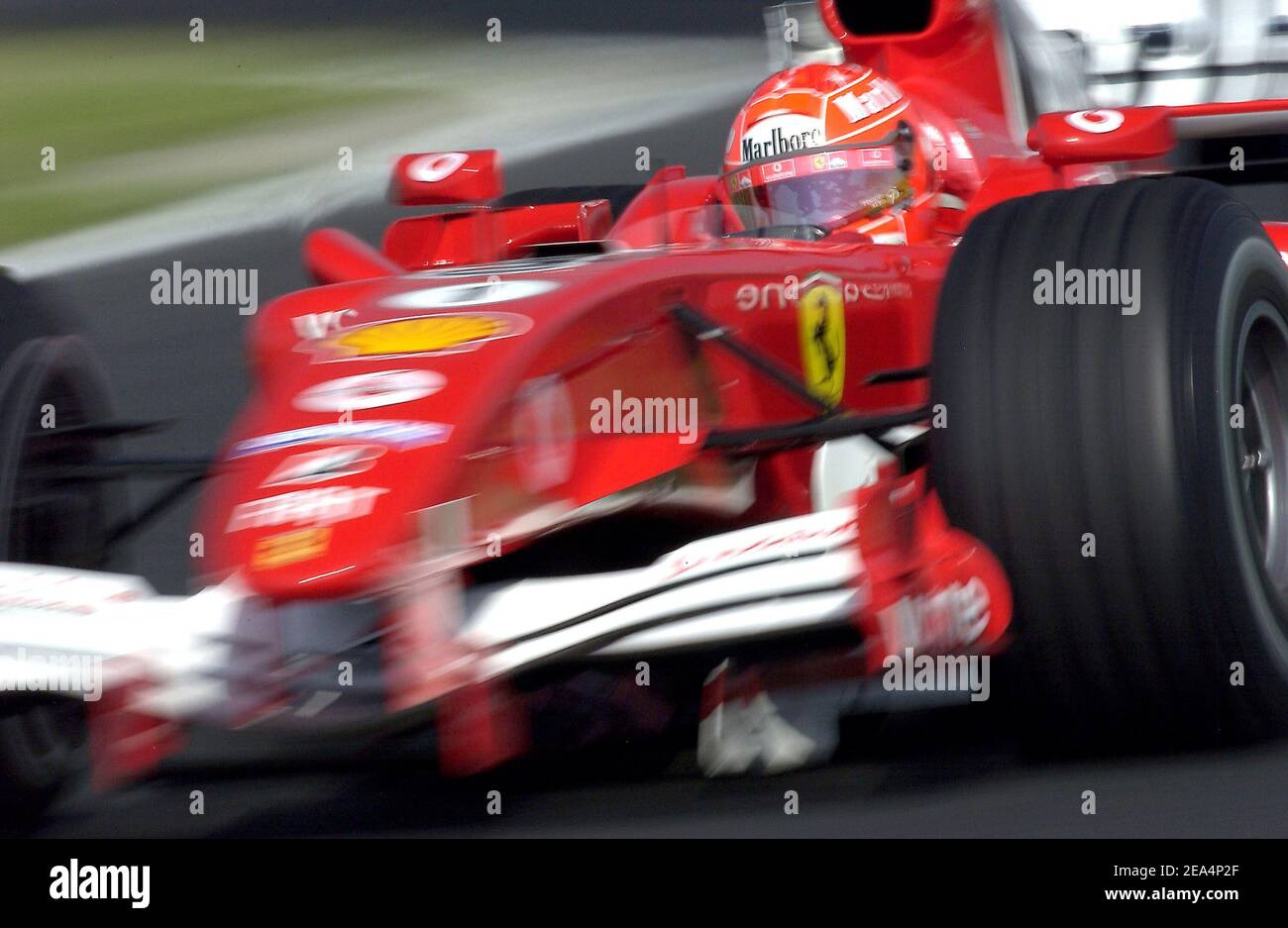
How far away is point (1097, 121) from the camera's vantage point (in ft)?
13.7

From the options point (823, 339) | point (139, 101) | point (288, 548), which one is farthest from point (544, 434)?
point (139, 101)

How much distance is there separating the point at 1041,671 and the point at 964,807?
0.31 m

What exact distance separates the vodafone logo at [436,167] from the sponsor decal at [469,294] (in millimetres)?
1404

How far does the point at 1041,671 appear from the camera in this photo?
133 inches

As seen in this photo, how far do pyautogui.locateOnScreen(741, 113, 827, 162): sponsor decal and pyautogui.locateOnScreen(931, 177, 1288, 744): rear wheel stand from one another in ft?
3.38

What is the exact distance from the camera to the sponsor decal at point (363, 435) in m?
2.93

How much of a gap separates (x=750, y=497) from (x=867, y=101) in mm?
1277

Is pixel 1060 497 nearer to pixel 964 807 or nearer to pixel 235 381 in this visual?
pixel 964 807

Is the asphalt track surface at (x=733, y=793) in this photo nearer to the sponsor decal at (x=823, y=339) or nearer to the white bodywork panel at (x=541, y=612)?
the white bodywork panel at (x=541, y=612)

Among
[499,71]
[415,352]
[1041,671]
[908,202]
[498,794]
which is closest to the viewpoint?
[415,352]

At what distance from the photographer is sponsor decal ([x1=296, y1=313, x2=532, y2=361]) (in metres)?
3.14

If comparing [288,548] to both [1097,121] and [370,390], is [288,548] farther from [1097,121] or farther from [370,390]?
[1097,121]
